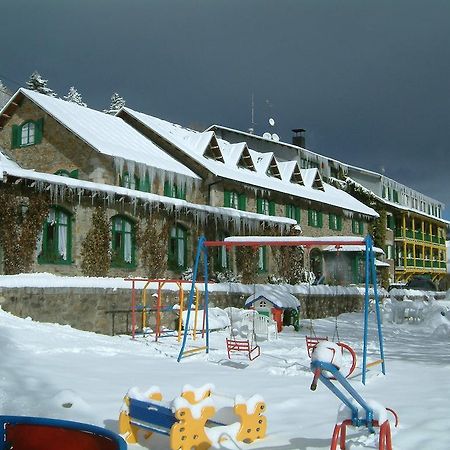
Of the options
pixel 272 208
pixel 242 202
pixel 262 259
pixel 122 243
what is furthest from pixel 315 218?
pixel 122 243

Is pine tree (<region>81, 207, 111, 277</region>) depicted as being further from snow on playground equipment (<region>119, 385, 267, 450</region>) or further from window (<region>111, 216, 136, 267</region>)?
snow on playground equipment (<region>119, 385, 267, 450</region>)

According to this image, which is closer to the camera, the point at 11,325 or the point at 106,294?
the point at 11,325

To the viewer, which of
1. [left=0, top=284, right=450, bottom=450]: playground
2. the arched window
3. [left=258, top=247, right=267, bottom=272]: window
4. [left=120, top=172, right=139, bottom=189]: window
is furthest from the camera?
[left=258, top=247, right=267, bottom=272]: window

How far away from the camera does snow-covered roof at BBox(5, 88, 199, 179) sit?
944 inches

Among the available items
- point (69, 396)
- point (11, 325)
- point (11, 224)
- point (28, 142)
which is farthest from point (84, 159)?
point (69, 396)

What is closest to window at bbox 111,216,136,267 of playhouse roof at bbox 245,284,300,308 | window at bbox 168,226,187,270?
window at bbox 168,226,187,270

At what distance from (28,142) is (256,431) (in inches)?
895

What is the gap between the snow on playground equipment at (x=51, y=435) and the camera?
12.7 feet

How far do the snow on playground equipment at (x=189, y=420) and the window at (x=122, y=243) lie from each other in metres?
14.6

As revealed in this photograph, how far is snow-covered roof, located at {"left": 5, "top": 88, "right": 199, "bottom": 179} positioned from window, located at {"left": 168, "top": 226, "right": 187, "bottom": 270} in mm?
3472

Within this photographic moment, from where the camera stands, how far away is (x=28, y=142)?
26078mm

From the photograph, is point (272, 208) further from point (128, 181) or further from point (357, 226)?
point (357, 226)

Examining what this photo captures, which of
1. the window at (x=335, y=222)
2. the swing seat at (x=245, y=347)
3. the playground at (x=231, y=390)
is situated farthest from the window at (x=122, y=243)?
the window at (x=335, y=222)

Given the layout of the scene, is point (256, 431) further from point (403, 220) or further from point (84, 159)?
point (403, 220)
